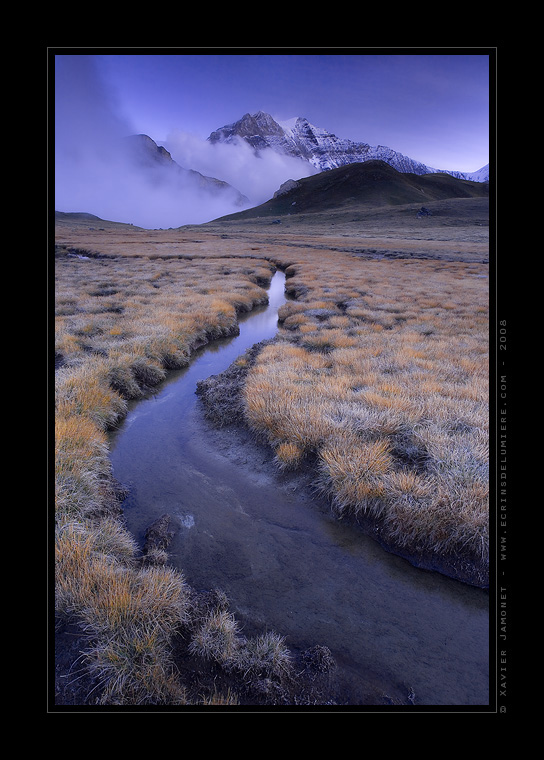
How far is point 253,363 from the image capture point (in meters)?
11.7

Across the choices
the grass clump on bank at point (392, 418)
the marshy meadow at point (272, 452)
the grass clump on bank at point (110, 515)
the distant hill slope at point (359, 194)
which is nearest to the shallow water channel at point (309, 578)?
the marshy meadow at point (272, 452)

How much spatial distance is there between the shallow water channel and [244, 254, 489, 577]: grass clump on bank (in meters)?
0.50

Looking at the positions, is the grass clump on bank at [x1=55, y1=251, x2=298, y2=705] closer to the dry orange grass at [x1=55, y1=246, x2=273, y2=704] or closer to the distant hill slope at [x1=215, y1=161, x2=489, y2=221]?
the dry orange grass at [x1=55, y1=246, x2=273, y2=704]

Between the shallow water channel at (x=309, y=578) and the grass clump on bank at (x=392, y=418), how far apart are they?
50cm

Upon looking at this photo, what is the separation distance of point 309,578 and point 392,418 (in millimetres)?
3565

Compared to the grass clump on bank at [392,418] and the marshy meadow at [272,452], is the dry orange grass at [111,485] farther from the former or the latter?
the grass clump on bank at [392,418]

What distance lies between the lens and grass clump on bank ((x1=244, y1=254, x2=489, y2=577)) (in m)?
5.03

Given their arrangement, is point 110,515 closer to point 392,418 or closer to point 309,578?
point 309,578

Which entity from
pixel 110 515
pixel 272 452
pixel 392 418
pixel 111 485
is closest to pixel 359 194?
pixel 392 418

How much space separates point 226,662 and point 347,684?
1118mm

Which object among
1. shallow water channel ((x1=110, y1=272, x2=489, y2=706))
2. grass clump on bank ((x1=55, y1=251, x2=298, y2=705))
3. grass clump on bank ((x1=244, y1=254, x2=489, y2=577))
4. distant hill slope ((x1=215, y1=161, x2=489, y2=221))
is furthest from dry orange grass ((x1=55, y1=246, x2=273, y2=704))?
Result: distant hill slope ((x1=215, y1=161, x2=489, y2=221))
